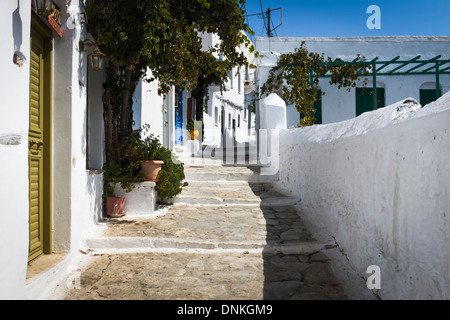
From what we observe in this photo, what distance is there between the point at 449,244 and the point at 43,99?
3742 millimetres

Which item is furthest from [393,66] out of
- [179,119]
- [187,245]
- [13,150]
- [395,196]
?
[13,150]

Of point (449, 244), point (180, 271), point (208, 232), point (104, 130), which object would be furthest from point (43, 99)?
point (449, 244)

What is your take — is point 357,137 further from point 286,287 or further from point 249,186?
point 249,186

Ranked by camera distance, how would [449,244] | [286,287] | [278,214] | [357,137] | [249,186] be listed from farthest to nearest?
[249,186] → [278,214] → [357,137] → [286,287] → [449,244]

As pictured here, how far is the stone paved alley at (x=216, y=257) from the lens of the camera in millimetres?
3377

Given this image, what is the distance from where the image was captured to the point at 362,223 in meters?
3.59

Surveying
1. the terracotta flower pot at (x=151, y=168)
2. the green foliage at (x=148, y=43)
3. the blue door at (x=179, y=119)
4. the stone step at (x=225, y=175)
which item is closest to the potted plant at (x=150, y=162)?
the terracotta flower pot at (x=151, y=168)

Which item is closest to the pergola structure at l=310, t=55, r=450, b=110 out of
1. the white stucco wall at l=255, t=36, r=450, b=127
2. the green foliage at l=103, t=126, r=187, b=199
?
the white stucco wall at l=255, t=36, r=450, b=127

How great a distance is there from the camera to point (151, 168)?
597cm

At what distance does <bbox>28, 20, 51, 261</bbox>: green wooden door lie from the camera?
11.7 feet

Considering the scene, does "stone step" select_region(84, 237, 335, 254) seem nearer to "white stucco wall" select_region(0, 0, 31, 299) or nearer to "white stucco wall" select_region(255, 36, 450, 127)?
"white stucco wall" select_region(0, 0, 31, 299)

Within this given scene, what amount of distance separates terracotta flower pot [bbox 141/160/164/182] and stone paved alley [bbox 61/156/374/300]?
59 cm

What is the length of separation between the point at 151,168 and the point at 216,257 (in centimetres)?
222

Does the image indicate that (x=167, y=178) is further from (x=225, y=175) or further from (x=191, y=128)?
(x=191, y=128)
